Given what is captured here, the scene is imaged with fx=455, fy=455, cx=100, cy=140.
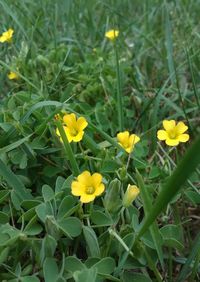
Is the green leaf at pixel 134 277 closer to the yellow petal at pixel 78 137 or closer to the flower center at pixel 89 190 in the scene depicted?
the flower center at pixel 89 190

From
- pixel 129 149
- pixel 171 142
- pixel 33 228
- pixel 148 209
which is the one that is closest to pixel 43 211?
pixel 33 228

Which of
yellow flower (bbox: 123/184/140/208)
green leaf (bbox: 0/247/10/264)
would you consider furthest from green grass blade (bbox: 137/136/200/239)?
green leaf (bbox: 0/247/10/264)

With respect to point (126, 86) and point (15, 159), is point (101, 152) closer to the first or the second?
point (15, 159)

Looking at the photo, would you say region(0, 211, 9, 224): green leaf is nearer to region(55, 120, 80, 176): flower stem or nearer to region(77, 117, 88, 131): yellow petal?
region(55, 120, 80, 176): flower stem

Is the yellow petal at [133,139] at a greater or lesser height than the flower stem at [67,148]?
lesser

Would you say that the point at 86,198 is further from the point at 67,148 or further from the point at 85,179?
the point at 67,148

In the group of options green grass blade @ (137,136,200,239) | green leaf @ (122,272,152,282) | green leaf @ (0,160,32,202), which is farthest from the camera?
green leaf @ (0,160,32,202)

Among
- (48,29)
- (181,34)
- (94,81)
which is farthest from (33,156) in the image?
(181,34)

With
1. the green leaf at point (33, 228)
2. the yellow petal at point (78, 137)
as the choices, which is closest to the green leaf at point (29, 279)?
the green leaf at point (33, 228)
